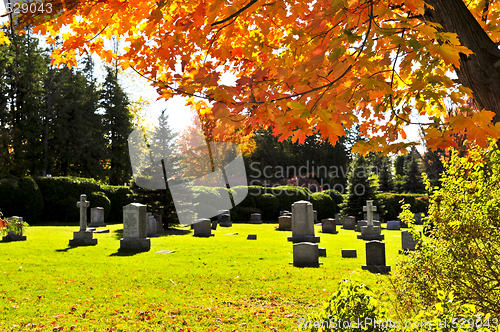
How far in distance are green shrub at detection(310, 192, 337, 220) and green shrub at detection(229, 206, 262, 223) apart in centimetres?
639

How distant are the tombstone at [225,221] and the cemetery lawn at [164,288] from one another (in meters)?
9.02

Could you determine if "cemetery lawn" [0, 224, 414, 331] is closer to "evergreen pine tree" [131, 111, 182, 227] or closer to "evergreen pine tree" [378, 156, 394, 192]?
"evergreen pine tree" [131, 111, 182, 227]

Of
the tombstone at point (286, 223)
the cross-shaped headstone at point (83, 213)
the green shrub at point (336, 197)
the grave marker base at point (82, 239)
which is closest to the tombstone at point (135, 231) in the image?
the grave marker base at point (82, 239)

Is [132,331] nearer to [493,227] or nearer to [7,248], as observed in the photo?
[493,227]

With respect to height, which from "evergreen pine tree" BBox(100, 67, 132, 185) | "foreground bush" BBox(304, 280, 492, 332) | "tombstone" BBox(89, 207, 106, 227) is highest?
"evergreen pine tree" BBox(100, 67, 132, 185)

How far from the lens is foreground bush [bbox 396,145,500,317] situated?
420cm

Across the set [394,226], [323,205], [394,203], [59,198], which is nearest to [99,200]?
[59,198]

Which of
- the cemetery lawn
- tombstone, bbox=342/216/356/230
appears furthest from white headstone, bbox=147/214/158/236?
tombstone, bbox=342/216/356/230

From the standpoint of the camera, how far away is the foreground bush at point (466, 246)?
13.8 feet

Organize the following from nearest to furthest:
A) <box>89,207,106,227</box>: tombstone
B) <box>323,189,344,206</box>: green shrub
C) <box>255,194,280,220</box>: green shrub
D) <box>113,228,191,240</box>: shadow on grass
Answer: <box>113,228,191,240</box>: shadow on grass → <box>89,207,106,227</box>: tombstone → <box>255,194,280,220</box>: green shrub → <box>323,189,344,206</box>: green shrub

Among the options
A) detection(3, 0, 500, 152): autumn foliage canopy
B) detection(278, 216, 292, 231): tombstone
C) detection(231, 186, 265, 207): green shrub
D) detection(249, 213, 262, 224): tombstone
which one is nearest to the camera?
detection(3, 0, 500, 152): autumn foliage canopy

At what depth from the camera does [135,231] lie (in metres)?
12.9

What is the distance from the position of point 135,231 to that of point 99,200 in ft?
36.8

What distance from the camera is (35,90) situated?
96.4ft
